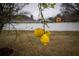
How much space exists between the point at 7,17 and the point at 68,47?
0.47 metres

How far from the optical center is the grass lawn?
1.46m

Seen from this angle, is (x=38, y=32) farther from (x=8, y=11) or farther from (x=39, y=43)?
(x=8, y=11)

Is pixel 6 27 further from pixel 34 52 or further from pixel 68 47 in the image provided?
pixel 68 47

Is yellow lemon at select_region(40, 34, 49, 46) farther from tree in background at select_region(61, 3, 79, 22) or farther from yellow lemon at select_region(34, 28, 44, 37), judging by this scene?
tree in background at select_region(61, 3, 79, 22)

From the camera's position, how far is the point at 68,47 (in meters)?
1.47

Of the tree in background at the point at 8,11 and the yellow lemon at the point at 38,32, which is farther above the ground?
the tree in background at the point at 8,11

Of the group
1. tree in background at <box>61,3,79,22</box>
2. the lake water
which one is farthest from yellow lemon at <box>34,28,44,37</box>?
tree in background at <box>61,3,79,22</box>

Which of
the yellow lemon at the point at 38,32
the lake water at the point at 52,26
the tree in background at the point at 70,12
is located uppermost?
the tree in background at the point at 70,12

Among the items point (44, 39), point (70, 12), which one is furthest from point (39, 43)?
point (70, 12)

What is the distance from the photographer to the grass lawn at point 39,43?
57.5 inches

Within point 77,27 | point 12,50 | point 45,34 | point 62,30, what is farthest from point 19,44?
point 77,27

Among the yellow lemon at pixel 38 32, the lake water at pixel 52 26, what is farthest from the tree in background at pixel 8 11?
the yellow lemon at pixel 38 32

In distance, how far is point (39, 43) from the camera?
1467mm

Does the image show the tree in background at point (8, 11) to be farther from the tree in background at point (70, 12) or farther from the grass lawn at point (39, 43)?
the tree in background at point (70, 12)
